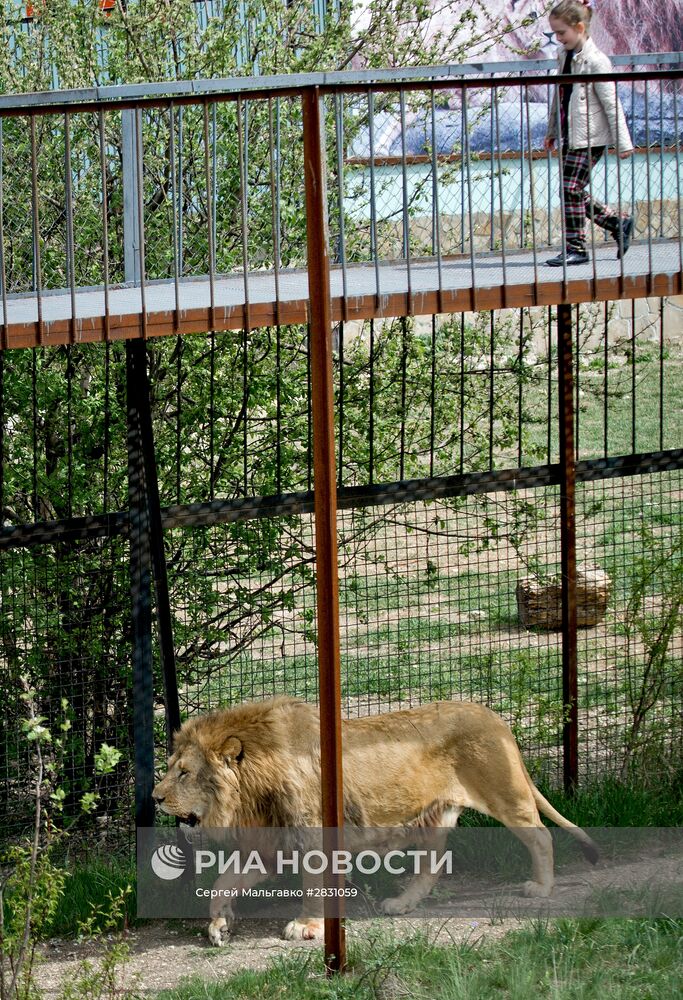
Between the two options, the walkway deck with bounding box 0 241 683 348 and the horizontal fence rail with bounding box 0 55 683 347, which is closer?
the walkway deck with bounding box 0 241 683 348

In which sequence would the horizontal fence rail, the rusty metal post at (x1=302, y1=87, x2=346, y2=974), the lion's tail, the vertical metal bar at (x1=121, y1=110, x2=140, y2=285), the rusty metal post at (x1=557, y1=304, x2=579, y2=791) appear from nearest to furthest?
the rusty metal post at (x1=302, y1=87, x2=346, y2=974) < the horizontal fence rail < the lion's tail < the vertical metal bar at (x1=121, y1=110, x2=140, y2=285) < the rusty metal post at (x1=557, y1=304, x2=579, y2=791)

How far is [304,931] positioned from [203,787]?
0.79m

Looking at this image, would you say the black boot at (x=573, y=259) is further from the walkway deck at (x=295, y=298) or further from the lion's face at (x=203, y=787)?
the lion's face at (x=203, y=787)

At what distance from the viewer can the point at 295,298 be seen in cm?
551

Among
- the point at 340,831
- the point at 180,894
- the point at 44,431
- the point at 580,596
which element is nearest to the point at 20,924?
the point at 340,831

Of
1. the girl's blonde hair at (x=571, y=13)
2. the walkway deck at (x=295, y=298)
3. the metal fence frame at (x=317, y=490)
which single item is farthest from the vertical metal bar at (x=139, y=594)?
the girl's blonde hair at (x=571, y=13)

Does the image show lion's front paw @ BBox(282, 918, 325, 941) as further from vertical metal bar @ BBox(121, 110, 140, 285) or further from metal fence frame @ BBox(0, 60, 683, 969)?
vertical metal bar @ BBox(121, 110, 140, 285)

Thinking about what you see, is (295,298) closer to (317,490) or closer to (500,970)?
(317,490)

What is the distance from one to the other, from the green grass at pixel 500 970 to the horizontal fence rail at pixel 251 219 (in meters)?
2.58

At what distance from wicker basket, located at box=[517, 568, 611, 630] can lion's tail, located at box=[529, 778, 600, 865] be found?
1.11 metres

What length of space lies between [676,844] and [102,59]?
234 inches

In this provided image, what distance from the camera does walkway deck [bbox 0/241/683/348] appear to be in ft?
16.2

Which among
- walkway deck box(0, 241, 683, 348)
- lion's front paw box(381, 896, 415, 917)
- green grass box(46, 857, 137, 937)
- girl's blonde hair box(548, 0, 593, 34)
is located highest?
girl's blonde hair box(548, 0, 593, 34)

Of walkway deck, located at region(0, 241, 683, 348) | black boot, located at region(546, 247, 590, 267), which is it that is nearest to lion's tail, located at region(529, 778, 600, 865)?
walkway deck, located at region(0, 241, 683, 348)
